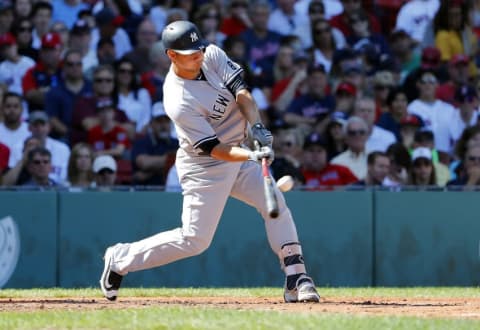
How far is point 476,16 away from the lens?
16.1 metres

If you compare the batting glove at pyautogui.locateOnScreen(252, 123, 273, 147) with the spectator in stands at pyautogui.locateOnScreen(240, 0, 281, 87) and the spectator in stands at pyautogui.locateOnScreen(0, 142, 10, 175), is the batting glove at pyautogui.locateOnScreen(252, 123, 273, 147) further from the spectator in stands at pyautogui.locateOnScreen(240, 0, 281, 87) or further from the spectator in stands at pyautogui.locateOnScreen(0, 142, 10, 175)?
the spectator in stands at pyautogui.locateOnScreen(240, 0, 281, 87)

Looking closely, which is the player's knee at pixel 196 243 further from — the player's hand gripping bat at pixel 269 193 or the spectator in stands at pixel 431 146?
the spectator in stands at pixel 431 146

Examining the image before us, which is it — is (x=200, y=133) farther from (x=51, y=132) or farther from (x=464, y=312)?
(x=51, y=132)

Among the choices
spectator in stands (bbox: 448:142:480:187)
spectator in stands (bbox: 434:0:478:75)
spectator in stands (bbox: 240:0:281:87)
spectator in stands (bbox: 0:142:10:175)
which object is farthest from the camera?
spectator in stands (bbox: 434:0:478:75)

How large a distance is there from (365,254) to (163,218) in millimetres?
2072

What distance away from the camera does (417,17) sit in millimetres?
15781

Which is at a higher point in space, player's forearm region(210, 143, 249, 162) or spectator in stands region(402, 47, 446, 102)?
player's forearm region(210, 143, 249, 162)

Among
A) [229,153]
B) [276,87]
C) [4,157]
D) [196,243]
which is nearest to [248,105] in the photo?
[229,153]

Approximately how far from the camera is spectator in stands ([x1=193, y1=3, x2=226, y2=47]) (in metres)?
14.7

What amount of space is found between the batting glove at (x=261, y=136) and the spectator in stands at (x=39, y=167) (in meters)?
4.73

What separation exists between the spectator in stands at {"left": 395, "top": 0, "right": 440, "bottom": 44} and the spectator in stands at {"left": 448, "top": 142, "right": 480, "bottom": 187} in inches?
116

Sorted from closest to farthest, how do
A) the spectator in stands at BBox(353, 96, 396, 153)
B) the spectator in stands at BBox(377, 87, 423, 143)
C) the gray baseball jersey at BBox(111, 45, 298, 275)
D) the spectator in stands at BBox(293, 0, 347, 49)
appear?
the gray baseball jersey at BBox(111, 45, 298, 275) < the spectator in stands at BBox(353, 96, 396, 153) < the spectator in stands at BBox(377, 87, 423, 143) < the spectator in stands at BBox(293, 0, 347, 49)

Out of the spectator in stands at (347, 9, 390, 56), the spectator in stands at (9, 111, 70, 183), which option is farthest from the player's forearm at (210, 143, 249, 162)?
the spectator in stands at (347, 9, 390, 56)

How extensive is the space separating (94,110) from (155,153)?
3.19 ft
